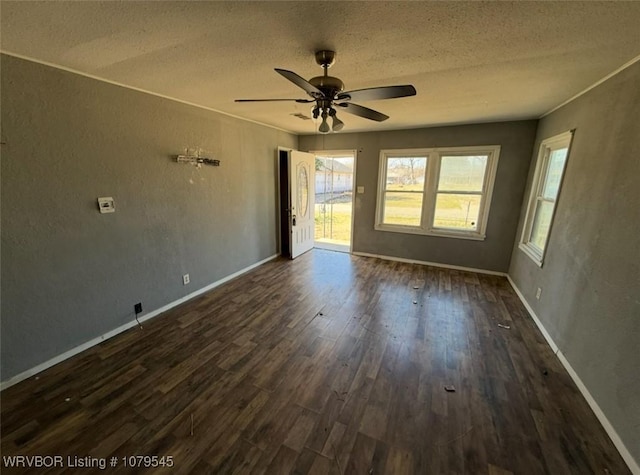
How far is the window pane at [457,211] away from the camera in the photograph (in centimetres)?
421

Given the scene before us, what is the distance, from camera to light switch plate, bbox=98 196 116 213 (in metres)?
2.30

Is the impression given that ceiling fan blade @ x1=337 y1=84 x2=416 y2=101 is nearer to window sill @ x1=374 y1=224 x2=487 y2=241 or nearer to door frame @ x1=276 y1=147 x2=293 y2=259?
door frame @ x1=276 y1=147 x2=293 y2=259

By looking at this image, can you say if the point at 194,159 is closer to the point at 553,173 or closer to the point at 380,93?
the point at 380,93

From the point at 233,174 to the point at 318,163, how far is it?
266 centimetres

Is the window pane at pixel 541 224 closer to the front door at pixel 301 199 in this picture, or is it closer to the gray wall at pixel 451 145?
the gray wall at pixel 451 145

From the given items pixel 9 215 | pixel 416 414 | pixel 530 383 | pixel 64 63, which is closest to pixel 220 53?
pixel 64 63

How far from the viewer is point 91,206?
88.7 inches

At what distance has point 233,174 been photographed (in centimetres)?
372

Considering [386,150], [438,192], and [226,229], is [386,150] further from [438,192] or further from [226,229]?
[226,229]

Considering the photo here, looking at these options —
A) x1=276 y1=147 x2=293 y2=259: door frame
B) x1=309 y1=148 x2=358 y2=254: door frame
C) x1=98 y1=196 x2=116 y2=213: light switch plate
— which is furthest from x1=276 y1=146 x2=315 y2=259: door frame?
x1=98 y1=196 x2=116 y2=213: light switch plate

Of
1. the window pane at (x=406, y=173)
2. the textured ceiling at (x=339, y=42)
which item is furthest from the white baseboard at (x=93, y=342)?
the window pane at (x=406, y=173)

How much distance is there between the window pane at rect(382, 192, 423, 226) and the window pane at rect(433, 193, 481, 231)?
0.32 meters

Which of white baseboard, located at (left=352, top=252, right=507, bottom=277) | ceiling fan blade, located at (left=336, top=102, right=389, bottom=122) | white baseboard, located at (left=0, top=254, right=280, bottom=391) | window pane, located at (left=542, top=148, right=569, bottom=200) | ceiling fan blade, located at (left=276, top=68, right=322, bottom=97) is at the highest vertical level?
ceiling fan blade, located at (left=276, top=68, right=322, bottom=97)

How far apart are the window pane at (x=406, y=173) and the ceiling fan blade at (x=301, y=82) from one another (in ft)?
10.6
